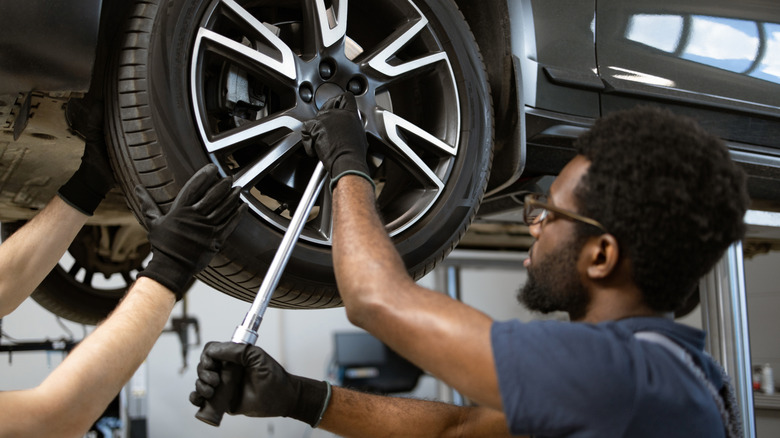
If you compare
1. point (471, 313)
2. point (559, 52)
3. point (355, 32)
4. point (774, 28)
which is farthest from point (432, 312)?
point (774, 28)

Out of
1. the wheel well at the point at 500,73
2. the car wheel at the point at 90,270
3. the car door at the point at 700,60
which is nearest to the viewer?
the wheel well at the point at 500,73

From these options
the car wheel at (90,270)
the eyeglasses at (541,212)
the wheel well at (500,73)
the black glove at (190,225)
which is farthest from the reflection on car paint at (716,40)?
the car wheel at (90,270)

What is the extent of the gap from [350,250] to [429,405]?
547 millimetres

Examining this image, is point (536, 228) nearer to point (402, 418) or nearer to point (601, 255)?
point (601, 255)

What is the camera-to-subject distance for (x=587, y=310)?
1.17 meters

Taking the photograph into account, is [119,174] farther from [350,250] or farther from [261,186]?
[350,250]

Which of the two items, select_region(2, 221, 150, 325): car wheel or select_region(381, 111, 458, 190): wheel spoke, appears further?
select_region(2, 221, 150, 325): car wheel

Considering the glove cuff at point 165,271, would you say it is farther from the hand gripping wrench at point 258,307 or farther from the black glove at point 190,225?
the hand gripping wrench at point 258,307

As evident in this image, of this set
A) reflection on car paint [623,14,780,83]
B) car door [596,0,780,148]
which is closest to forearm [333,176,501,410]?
car door [596,0,780,148]

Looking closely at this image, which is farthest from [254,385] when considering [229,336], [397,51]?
[229,336]

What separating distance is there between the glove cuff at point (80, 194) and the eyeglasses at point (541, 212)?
2.88 ft

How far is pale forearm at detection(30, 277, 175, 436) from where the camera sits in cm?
111

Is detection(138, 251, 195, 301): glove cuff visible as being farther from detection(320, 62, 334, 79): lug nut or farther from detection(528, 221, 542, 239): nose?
detection(528, 221, 542, 239): nose

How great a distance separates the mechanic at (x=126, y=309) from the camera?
109 centimetres
